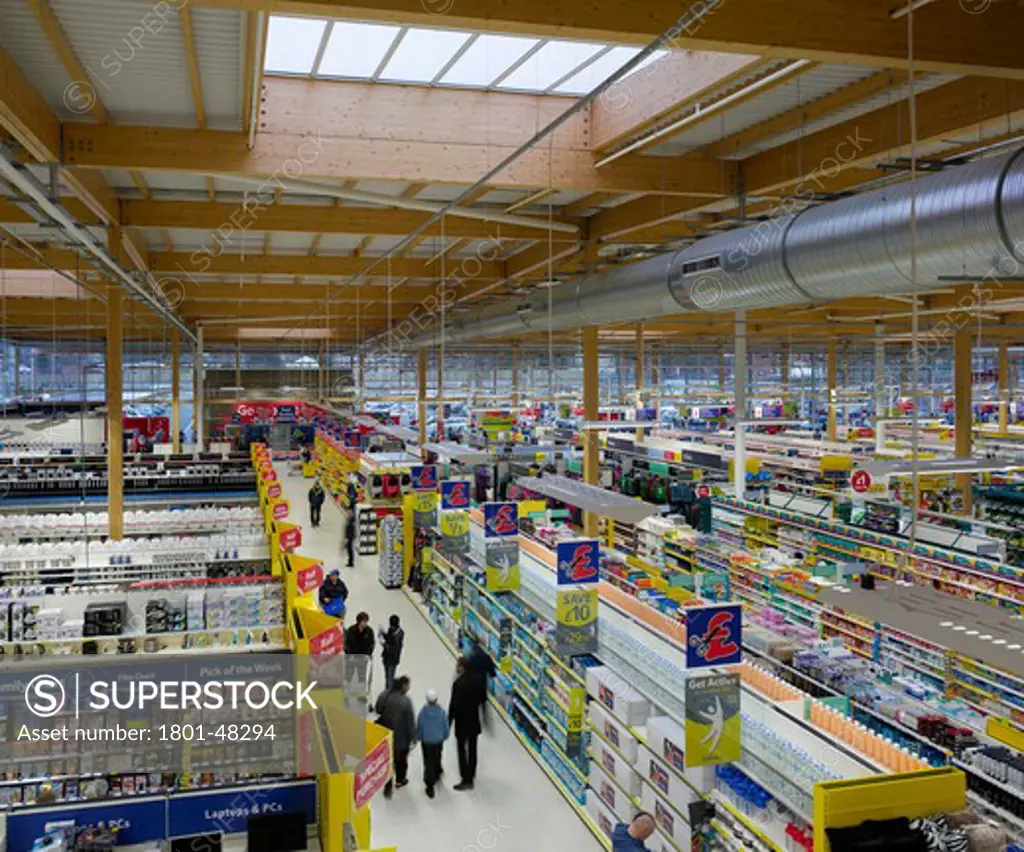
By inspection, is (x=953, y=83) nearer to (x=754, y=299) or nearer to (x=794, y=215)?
(x=794, y=215)

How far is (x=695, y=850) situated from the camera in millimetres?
5855

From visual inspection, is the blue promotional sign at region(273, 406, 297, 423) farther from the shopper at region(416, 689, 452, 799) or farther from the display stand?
the display stand

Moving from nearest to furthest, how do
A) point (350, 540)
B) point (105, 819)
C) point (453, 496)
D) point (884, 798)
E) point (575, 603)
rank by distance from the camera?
point (884, 798) < point (105, 819) < point (575, 603) < point (453, 496) < point (350, 540)

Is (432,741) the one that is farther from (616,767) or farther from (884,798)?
(884,798)

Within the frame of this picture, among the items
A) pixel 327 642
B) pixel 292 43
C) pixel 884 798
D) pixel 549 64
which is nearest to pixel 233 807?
pixel 327 642

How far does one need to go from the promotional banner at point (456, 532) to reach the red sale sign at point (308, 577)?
5174 millimetres

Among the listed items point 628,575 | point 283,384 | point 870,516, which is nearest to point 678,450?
point 870,516

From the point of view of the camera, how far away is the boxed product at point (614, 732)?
6793mm

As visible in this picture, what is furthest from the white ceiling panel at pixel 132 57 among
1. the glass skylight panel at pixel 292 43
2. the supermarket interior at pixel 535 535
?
the glass skylight panel at pixel 292 43

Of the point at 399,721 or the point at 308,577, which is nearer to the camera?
the point at 308,577

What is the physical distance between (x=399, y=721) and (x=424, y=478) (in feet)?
28.5

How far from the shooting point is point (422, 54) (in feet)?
23.0

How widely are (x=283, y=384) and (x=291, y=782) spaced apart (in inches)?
1524

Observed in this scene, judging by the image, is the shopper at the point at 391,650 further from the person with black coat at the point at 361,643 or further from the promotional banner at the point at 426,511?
the promotional banner at the point at 426,511
